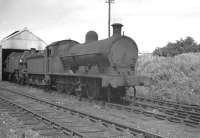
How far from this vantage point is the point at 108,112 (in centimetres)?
1116

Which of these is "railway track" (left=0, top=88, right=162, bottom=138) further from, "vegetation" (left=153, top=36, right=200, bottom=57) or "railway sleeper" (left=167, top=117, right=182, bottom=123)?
"vegetation" (left=153, top=36, right=200, bottom=57)

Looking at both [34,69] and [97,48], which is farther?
[34,69]

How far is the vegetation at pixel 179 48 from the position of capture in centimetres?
3287

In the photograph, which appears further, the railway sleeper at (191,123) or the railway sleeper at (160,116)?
the railway sleeper at (160,116)

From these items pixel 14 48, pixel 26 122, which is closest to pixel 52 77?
pixel 26 122

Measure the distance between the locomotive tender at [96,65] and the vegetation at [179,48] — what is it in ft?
58.0

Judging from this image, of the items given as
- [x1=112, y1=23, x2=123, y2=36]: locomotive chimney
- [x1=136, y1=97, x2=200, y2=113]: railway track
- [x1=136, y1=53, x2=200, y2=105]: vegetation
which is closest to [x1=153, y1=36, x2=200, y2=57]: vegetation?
[x1=136, y1=53, x2=200, y2=105]: vegetation

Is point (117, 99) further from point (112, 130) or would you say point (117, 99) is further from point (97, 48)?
point (112, 130)

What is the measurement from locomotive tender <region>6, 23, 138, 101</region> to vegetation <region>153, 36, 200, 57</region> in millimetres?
17687

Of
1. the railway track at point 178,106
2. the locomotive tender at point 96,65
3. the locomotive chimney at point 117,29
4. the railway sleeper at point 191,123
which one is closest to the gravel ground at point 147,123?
the railway sleeper at point 191,123

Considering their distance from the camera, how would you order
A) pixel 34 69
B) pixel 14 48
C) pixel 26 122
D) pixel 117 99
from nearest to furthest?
pixel 26 122
pixel 117 99
pixel 34 69
pixel 14 48

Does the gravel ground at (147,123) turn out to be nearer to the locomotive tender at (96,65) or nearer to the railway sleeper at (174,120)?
the railway sleeper at (174,120)

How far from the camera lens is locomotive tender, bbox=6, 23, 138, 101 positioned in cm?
1309

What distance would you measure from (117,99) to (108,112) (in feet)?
11.6
